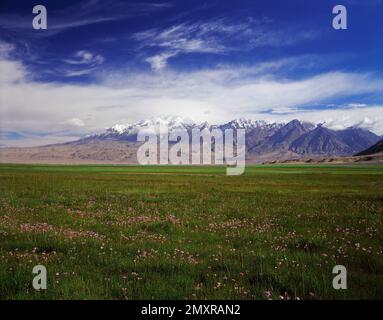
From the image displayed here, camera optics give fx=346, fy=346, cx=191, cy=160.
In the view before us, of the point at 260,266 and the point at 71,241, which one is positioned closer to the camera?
the point at 260,266

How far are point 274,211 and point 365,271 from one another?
35.1 feet

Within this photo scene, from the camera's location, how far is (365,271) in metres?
8.30

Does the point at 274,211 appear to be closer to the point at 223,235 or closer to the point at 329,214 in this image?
the point at 329,214

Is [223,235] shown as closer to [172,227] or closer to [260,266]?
[172,227]

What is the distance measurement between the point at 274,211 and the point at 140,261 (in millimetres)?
11728

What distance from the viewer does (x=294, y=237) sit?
11.9 m

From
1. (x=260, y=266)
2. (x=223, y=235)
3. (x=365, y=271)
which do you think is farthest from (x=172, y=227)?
(x=365, y=271)

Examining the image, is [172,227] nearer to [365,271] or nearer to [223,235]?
[223,235]

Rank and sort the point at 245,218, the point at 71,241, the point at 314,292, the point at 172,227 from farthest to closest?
the point at 245,218, the point at 172,227, the point at 71,241, the point at 314,292
